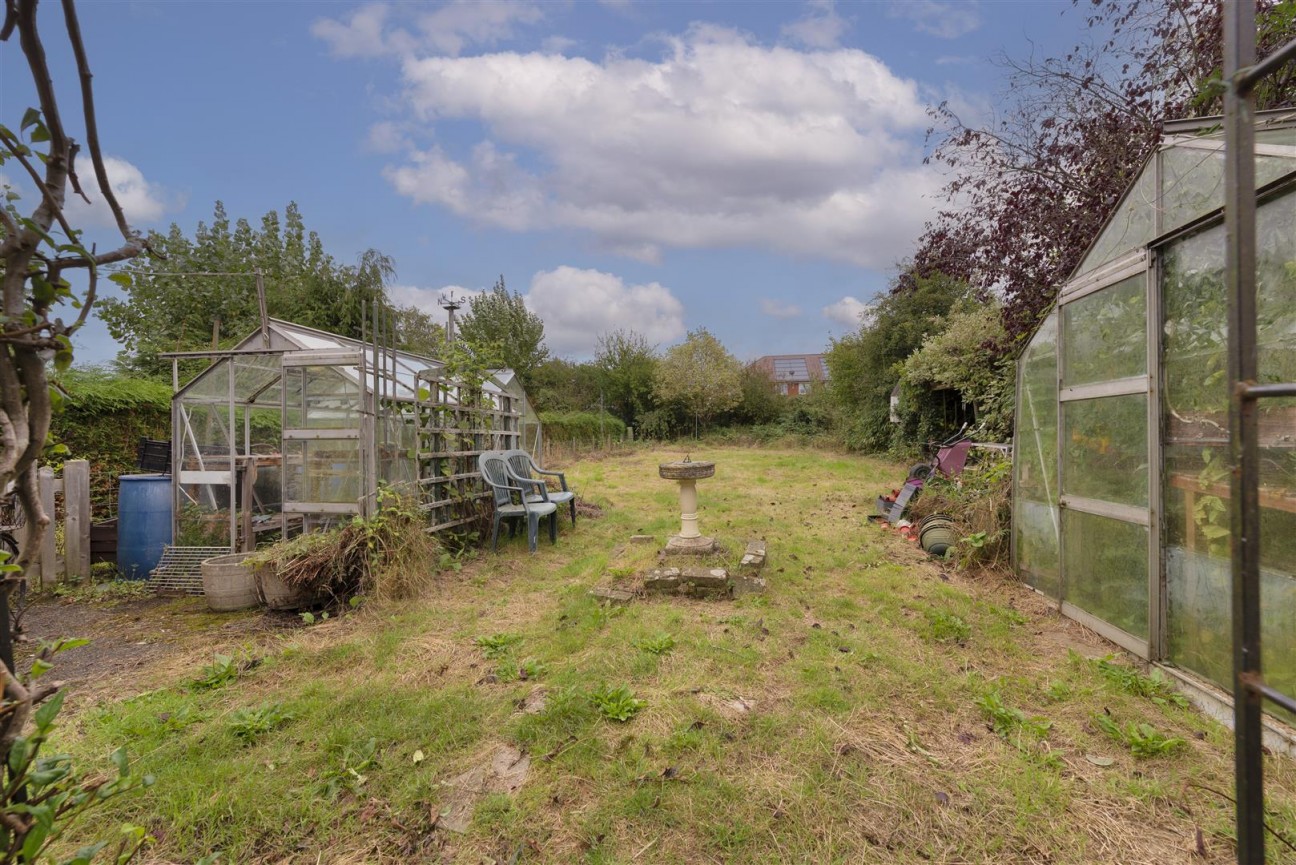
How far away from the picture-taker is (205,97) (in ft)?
6.49

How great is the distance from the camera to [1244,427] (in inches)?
35.8

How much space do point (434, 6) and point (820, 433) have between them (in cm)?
2065

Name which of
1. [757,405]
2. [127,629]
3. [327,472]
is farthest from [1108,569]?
[757,405]

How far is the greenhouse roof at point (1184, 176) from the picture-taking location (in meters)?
2.60

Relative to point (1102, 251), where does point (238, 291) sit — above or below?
above

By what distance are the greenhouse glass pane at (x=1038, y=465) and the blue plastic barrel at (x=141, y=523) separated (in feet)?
25.6

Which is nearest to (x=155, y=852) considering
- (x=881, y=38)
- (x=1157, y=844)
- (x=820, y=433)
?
(x=1157, y=844)

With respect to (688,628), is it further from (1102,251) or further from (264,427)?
(264,427)

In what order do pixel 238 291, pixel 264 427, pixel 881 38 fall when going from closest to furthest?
pixel 881 38, pixel 264 427, pixel 238 291

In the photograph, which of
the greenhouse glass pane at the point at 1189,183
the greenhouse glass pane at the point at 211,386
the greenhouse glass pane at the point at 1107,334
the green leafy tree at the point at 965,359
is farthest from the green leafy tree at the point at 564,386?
the greenhouse glass pane at the point at 1189,183

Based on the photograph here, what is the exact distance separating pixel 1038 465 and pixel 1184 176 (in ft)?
7.47

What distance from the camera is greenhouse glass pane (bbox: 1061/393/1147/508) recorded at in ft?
11.2

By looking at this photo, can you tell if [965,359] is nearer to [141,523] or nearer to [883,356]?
[883,356]

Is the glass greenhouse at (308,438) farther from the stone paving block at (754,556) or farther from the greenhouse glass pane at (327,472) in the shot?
the stone paving block at (754,556)
